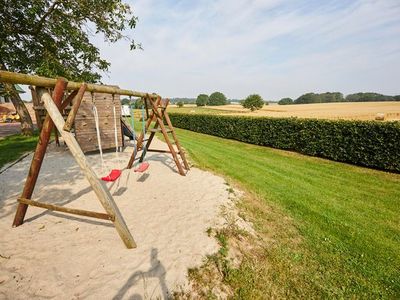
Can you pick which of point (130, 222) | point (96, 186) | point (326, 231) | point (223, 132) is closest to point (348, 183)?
point (326, 231)

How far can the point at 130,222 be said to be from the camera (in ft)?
14.9

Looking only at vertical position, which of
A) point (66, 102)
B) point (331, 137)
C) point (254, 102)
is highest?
point (66, 102)

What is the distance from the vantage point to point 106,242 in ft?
12.6

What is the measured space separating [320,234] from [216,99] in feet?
337

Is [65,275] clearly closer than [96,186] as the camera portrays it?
Yes

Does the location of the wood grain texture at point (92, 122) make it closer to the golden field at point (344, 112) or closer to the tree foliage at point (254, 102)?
the golden field at point (344, 112)

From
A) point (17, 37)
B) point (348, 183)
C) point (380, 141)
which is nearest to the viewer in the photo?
point (348, 183)

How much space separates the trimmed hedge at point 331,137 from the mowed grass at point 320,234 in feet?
3.22

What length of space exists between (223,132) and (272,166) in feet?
32.2

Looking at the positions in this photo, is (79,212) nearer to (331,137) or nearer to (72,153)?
(72,153)

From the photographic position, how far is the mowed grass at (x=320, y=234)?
328 cm

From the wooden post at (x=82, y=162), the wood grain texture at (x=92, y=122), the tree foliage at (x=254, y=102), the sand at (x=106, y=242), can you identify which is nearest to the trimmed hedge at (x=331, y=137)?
the sand at (x=106, y=242)

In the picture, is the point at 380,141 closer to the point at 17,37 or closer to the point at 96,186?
the point at 96,186

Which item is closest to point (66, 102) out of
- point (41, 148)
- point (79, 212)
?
point (41, 148)
